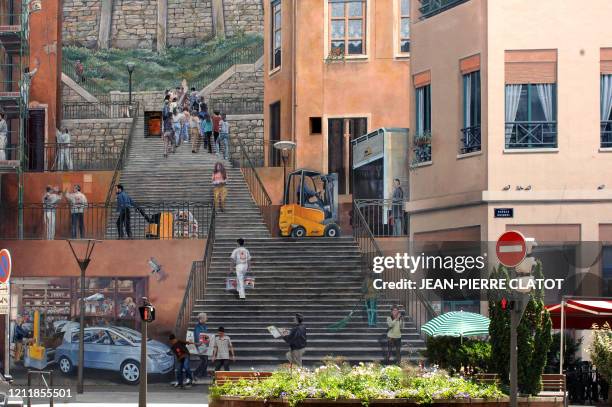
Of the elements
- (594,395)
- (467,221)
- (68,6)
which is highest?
(68,6)

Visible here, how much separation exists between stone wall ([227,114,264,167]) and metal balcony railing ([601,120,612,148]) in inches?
835

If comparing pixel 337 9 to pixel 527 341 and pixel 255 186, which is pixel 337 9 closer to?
→ pixel 255 186

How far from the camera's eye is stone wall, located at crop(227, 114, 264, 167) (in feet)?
189

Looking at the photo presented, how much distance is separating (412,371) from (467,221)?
11.7 meters

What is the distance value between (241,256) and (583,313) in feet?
33.6

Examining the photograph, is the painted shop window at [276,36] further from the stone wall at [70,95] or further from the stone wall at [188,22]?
the stone wall at [188,22]

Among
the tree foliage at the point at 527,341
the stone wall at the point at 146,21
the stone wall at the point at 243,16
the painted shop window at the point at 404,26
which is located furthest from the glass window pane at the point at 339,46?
the stone wall at the point at 146,21

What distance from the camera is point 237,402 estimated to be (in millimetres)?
26172

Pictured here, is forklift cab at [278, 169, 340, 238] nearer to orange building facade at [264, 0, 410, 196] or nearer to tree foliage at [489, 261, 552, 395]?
orange building facade at [264, 0, 410, 196]

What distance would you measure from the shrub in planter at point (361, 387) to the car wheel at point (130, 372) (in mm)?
11867

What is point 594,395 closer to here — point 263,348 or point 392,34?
point 263,348

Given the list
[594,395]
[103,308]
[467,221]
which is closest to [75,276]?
[103,308]

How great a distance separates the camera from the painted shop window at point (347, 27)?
4972cm

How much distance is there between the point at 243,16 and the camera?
252 ft
